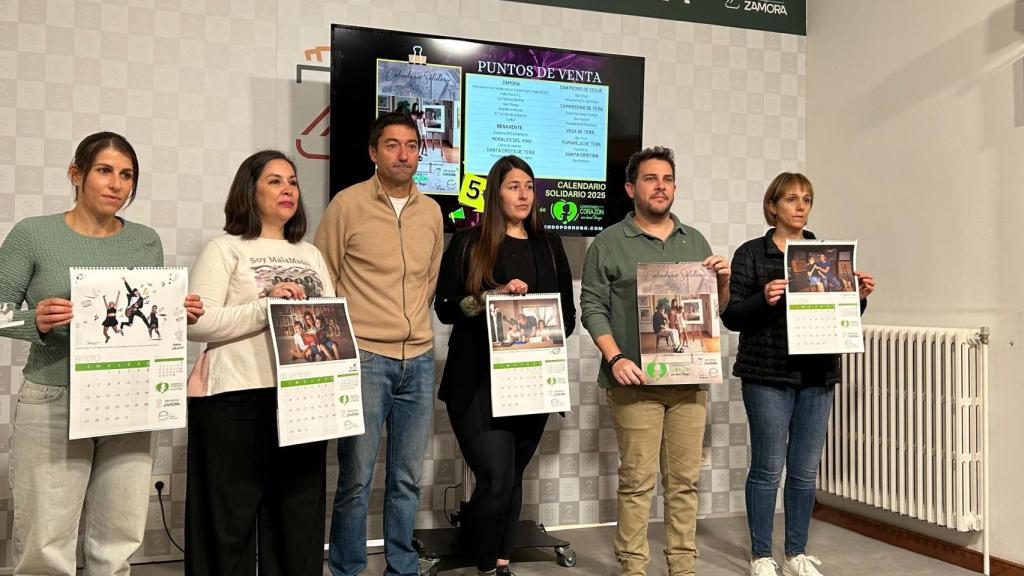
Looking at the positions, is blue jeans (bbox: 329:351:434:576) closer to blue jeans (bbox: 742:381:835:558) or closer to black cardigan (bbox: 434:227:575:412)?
black cardigan (bbox: 434:227:575:412)

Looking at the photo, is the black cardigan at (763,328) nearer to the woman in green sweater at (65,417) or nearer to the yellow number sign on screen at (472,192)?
the yellow number sign on screen at (472,192)

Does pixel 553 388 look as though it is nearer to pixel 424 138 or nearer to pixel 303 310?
pixel 303 310

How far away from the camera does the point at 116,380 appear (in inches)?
83.8

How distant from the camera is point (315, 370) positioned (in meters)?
2.29

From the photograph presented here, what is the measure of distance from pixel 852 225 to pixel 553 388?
7.23 ft

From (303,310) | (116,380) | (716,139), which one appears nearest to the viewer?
(116,380)

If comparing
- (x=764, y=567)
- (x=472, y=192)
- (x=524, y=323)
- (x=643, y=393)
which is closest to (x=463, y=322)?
(x=524, y=323)

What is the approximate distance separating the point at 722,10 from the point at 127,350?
11.4ft

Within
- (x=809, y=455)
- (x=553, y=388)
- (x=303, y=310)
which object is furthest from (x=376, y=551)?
(x=809, y=455)

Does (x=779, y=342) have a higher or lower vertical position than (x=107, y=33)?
lower

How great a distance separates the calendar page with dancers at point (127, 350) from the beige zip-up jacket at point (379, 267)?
0.65 m

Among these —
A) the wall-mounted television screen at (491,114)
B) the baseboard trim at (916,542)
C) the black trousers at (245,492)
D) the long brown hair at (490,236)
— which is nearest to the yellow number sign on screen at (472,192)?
the wall-mounted television screen at (491,114)

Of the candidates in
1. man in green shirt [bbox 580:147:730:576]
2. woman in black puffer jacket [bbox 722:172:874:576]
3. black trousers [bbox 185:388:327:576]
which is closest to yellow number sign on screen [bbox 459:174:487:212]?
man in green shirt [bbox 580:147:730:576]

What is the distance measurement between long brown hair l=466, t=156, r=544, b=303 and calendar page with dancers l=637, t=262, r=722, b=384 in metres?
0.52
